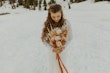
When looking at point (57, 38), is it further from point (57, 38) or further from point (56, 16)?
point (56, 16)

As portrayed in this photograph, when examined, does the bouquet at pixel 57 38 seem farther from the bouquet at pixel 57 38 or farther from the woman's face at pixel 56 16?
the woman's face at pixel 56 16

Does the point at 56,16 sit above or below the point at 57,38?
above

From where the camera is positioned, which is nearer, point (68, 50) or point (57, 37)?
point (57, 37)

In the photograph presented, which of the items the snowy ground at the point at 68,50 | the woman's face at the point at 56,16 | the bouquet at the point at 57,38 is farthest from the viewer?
the snowy ground at the point at 68,50

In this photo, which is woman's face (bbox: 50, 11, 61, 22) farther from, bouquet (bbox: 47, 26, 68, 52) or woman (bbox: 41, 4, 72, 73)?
bouquet (bbox: 47, 26, 68, 52)

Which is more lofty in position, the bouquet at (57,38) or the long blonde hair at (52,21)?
the long blonde hair at (52,21)

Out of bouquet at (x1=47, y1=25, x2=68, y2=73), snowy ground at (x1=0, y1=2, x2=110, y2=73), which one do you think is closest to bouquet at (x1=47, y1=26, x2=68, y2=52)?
bouquet at (x1=47, y1=25, x2=68, y2=73)

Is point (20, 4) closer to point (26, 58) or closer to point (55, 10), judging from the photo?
point (26, 58)

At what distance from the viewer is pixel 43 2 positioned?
36.3 m

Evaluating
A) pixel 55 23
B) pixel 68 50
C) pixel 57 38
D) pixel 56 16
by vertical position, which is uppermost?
pixel 56 16

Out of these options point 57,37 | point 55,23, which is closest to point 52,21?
point 55,23

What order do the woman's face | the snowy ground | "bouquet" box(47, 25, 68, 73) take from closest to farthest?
the woman's face < "bouquet" box(47, 25, 68, 73) < the snowy ground

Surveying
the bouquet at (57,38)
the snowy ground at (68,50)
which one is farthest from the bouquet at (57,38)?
the snowy ground at (68,50)

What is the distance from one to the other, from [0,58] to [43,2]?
1083 inches
